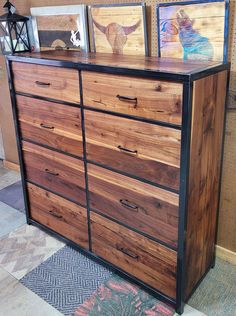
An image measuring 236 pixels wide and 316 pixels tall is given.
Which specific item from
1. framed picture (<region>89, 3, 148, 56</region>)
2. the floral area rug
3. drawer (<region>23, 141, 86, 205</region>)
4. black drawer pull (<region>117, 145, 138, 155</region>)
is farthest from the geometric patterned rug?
framed picture (<region>89, 3, 148, 56</region>)

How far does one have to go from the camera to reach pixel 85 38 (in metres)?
2.09

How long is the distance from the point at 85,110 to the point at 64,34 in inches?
31.8

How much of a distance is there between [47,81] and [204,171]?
0.95 metres

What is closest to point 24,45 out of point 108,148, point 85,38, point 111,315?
point 85,38

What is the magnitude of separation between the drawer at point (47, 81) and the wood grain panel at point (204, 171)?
637 millimetres

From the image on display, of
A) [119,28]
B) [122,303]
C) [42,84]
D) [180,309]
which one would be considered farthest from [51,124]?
[180,309]

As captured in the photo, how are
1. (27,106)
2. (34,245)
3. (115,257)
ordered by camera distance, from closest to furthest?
(115,257) < (27,106) < (34,245)

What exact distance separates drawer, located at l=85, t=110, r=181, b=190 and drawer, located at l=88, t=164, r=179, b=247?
0.06 metres

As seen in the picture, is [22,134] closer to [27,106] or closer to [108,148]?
[27,106]

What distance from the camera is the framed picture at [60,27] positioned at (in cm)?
209

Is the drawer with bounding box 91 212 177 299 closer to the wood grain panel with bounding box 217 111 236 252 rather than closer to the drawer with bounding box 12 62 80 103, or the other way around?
the wood grain panel with bounding box 217 111 236 252

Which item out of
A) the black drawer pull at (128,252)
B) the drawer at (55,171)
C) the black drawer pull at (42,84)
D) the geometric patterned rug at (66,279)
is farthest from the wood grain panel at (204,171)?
the black drawer pull at (42,84)

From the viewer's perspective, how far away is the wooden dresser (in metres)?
1.39

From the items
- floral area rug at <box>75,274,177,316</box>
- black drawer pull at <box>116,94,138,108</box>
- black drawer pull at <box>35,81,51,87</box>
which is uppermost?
black drawer pull at <box>35,81,51,87</box>
